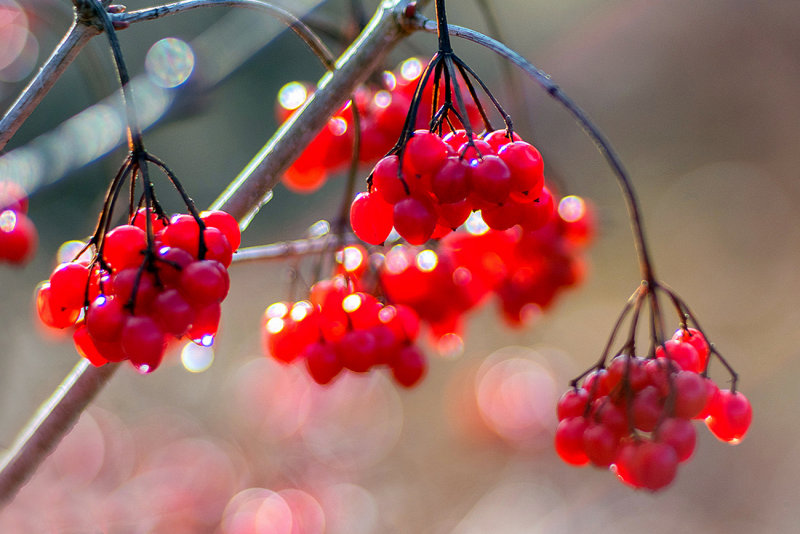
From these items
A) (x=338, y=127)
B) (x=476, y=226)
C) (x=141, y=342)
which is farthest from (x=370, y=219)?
(x=338, y=127)

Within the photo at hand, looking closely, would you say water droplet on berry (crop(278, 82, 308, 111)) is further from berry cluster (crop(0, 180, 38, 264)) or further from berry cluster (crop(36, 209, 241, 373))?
berry cluster (crop(36, 209, 241, 373))

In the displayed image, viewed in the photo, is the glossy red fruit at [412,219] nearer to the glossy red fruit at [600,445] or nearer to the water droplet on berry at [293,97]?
the glossy red fruit at [600,445]

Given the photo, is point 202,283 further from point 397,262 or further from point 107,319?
point 397,262

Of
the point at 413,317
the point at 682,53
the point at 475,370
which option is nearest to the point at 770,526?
the point at 475,370

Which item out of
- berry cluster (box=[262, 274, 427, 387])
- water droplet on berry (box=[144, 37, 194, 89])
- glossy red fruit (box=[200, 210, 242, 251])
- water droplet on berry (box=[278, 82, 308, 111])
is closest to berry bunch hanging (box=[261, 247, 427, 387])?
berry cluster (box=[262, 274, 427, 387])

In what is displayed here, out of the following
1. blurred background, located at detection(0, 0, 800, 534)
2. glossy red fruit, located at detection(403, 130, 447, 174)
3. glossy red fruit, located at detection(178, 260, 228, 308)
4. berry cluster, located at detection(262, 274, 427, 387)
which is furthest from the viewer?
blurred background, located at detection(0, 0, 800, 534)

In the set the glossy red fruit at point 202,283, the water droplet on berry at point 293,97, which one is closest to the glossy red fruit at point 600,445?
the glossy red fruit at point 202,283

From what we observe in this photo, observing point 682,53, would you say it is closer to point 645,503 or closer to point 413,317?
point 645,503
